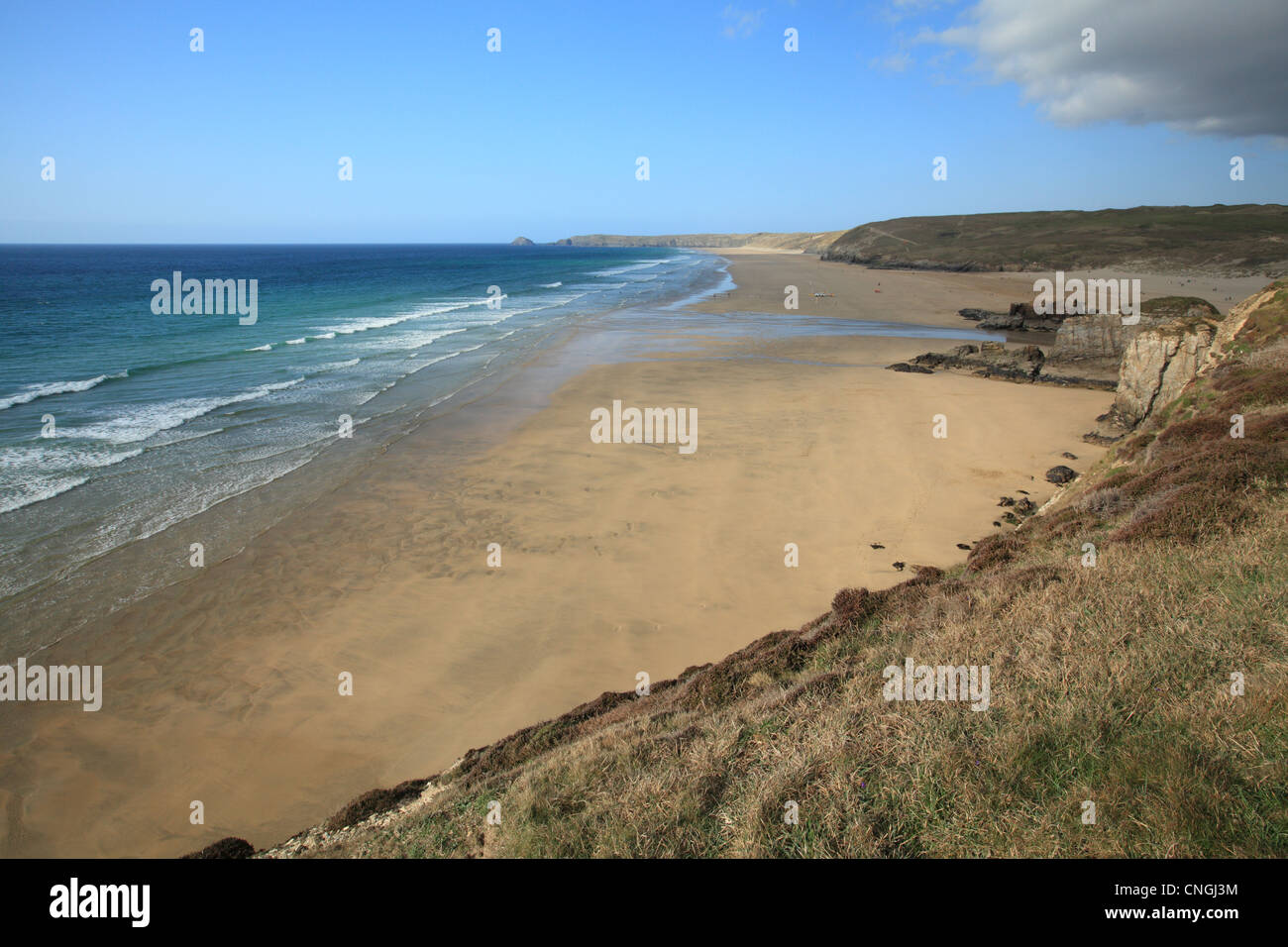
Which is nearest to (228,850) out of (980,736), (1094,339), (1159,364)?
(980,736)

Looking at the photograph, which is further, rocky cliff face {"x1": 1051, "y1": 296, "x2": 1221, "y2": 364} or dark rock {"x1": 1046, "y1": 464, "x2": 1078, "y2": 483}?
rocky cliff face {"x1": 1051, "y1": 296, "x2": 1221, "y2": 364}

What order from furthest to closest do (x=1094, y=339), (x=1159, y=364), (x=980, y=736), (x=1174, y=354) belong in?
(x=1094, y=339) < (x=1159, y=364) < (x=1174, y=354) < (x=980, y=736)

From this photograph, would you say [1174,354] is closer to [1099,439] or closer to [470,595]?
[1099,439]

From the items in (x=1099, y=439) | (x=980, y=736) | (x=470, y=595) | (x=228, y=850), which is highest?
(x=1099, y=439)

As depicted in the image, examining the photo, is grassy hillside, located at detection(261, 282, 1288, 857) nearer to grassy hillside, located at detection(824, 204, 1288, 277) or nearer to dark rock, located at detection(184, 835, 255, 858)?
dark rock, located at detection(184, 835, 255, 858)

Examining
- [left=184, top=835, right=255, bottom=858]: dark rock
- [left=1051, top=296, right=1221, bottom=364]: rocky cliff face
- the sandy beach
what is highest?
[left=1051, top=296, right=1221, bottom=364]: rocky cliff face

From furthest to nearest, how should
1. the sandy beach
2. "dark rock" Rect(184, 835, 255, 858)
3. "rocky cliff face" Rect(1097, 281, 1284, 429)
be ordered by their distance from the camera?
"rocky cliff face" Rect(1097, 281, 1284, 429) < the sandy beach < "dark rock" Rect(184, 835, 255, 858)

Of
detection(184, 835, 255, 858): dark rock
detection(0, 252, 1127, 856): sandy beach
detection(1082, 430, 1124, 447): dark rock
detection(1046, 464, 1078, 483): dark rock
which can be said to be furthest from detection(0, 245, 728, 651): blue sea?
detection(1082, 430, 1124, 447): dark rock
